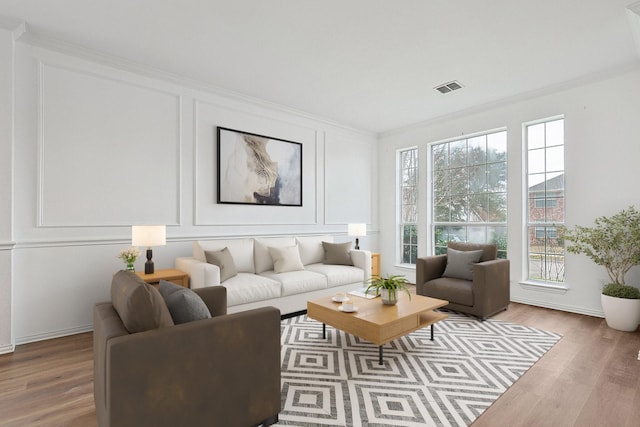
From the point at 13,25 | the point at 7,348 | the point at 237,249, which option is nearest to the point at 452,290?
the point at 237,249

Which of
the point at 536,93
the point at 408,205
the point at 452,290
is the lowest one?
the point at 452,290

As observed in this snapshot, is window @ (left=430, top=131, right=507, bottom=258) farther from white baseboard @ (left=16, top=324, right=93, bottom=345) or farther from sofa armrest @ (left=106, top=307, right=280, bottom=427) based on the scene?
white baseboard @ (left=16, top=324, right=93, bottom=345)

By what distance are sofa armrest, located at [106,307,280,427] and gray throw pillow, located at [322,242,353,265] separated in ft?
9.62

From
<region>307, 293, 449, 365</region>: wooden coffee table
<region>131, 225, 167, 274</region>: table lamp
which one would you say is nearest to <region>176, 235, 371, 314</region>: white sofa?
<region>131, 225, 167, 274</region>: table lamp

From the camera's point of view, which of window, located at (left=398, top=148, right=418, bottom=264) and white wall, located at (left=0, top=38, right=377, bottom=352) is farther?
window, located at (left=398, top=148, right=418, bottom=264)

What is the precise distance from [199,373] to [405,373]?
1577 mm

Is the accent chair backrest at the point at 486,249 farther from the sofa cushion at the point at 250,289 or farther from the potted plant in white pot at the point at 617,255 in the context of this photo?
the sofa cushion at the point at 250,289

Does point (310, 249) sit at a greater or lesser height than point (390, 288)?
greater

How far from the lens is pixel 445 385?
228 cm

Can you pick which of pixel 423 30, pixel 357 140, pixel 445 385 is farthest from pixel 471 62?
pixel 445 385

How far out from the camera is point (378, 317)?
2.61 meters

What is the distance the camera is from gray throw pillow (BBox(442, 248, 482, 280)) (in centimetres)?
395

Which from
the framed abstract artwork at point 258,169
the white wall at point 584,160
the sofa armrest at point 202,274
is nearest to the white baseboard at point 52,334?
the sofa armrest at point 202,274

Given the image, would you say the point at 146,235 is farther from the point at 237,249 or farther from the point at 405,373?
the point at 405,373
